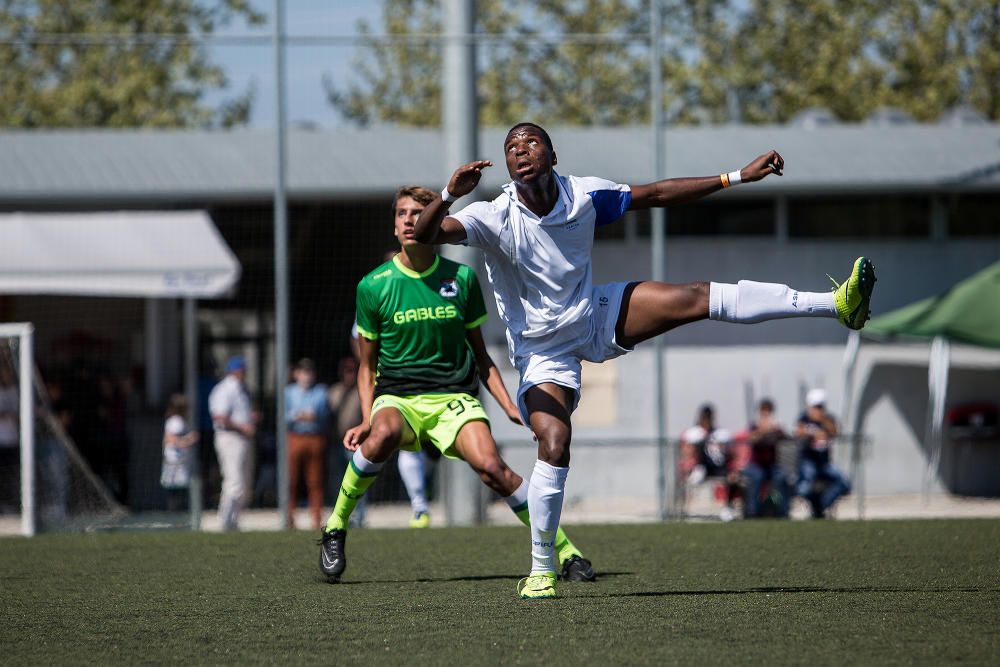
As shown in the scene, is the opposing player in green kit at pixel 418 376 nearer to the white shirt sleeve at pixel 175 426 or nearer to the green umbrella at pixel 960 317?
the white shirt sleeve at pixel 175 426

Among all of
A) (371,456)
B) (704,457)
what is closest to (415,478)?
(371,456)

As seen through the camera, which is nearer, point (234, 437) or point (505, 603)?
point (505, 603)

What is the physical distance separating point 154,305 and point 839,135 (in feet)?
32.6

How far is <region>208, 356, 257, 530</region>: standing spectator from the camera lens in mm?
15039

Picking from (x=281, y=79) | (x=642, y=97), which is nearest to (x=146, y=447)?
(x=281, y=79)

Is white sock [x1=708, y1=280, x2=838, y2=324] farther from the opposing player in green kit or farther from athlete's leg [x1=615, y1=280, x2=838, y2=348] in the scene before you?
the opposing player in green kit

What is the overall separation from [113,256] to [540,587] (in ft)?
37.7

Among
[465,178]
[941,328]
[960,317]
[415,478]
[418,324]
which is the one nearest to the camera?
[465,178]

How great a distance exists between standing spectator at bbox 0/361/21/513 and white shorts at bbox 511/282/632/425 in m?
8.93

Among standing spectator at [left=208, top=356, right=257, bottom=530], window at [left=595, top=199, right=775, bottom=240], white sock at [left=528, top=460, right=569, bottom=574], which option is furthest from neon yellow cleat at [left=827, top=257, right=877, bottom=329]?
window at [left=595, top=199, right=775, bottom=240]

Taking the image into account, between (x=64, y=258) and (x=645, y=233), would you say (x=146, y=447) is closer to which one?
(x=64, y=258)

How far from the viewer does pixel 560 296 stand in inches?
274

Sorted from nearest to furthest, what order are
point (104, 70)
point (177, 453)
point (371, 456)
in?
point (371, 456) → point (177, 453) → point (104, 70)

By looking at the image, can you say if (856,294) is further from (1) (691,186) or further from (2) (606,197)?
(2) (606,197)
